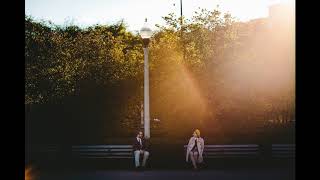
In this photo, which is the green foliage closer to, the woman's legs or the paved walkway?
the woman's legs

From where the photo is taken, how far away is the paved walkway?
1209 centimetres

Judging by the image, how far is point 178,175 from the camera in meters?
12.4

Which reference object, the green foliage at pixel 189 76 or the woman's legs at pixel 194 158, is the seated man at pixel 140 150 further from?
the green foliage at pixel 189 76

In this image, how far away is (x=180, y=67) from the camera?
66.4ft

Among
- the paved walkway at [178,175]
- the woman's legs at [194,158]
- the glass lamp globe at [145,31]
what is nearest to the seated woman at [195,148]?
the woman's legs at [194,158]

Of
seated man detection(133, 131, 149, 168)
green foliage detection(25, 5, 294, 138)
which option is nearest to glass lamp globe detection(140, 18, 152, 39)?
seated man detection(133, 131, 149, 168)

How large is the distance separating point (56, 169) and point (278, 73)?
11387mm

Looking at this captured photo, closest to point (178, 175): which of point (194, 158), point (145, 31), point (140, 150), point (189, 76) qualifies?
point (194, 158)

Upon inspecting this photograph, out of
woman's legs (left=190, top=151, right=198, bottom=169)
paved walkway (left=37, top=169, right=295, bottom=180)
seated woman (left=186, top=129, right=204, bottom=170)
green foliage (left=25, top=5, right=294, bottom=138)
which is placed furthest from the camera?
green foliage (left=25, top=5, right=294, bottom=138)

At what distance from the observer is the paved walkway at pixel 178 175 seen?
1209cm

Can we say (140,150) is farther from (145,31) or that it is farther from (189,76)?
(189,76)

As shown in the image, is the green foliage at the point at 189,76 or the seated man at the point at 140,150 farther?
the green foliage at the point at 189,76
